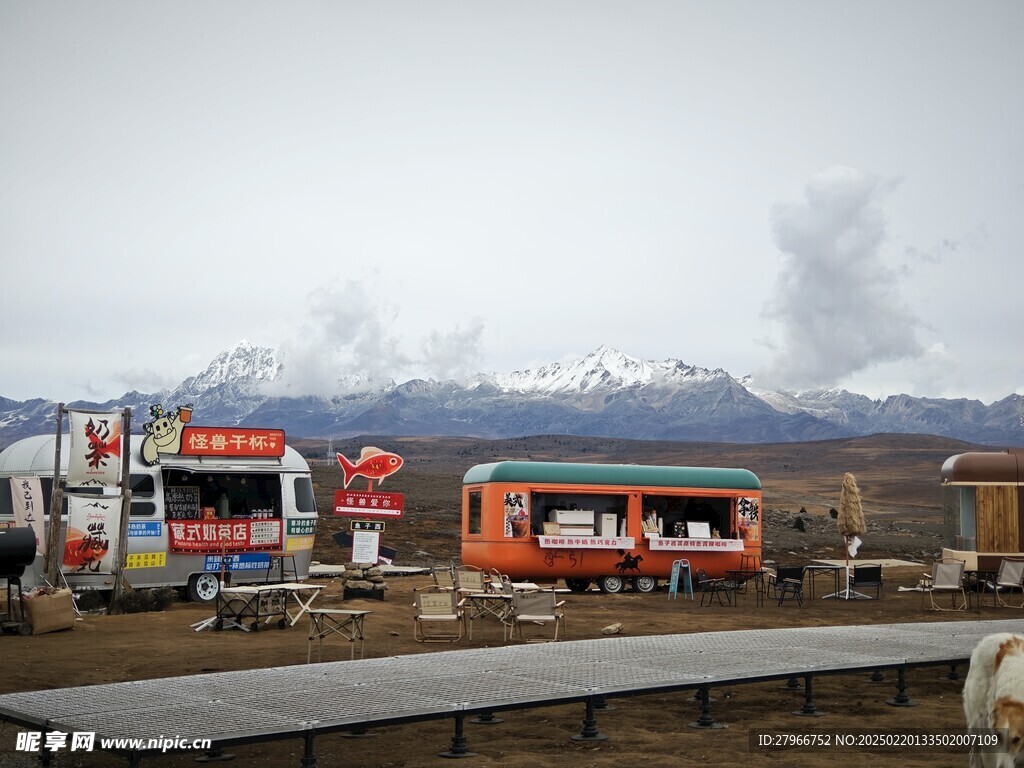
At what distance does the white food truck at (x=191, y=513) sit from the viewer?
17453 millimetres

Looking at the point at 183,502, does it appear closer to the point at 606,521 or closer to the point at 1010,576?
the point at 606,521

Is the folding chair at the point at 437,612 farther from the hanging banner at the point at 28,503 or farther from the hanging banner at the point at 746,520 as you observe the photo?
Answer: the hanging banner at the point at 746,520

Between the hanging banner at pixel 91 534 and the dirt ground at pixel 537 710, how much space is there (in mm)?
968

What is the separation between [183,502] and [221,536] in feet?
6.66

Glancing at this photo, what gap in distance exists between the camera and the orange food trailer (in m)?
21.9

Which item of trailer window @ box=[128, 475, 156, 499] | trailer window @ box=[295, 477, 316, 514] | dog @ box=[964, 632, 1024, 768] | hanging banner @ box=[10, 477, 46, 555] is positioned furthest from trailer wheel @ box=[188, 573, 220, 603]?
dog @ box=[964, 632, 1024, 768]

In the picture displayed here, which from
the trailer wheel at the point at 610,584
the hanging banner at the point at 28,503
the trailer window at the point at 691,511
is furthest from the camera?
the trailer window at the point at 691,511

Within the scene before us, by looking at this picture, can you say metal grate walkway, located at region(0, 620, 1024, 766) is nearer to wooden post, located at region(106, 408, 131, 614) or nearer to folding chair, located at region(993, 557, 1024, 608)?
wooden post, located at region(106, 408, 131, 614)

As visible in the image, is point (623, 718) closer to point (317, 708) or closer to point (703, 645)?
point (703, 645)

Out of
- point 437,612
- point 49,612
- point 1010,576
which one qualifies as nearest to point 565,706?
point 437,612

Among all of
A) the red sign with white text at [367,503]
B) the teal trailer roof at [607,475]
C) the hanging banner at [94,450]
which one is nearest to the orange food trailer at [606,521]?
the teal trailer roof at [607,475]

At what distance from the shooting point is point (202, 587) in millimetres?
19250

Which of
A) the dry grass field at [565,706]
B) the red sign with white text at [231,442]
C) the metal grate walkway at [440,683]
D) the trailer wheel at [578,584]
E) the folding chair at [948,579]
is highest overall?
the red sign with white text at [231,442]

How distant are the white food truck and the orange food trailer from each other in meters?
3.79
